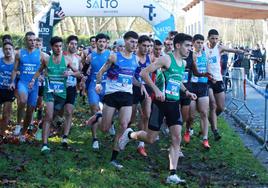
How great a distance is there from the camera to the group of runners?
781 cm

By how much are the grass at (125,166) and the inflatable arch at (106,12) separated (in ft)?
23.5

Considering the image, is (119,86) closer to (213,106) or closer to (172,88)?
(172,88)

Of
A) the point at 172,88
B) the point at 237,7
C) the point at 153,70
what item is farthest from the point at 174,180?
the point at 237,7

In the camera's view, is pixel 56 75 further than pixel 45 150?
Yes

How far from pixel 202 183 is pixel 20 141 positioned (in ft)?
12.5

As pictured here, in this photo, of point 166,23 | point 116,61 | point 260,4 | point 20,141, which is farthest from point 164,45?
point 260,4

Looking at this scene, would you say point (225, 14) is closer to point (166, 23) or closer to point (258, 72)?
point (258, 72)

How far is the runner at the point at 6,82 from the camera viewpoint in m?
10.1

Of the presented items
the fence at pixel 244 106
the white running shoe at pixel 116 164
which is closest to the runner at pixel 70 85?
the white running shoe at pixel 116 164

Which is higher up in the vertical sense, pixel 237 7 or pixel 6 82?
pixel 237 7

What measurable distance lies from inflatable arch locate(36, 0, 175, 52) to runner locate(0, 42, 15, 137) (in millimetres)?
6935

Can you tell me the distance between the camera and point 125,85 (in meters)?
8.51

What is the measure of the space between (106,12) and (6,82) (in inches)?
324

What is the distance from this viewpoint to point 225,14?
28.1 m
